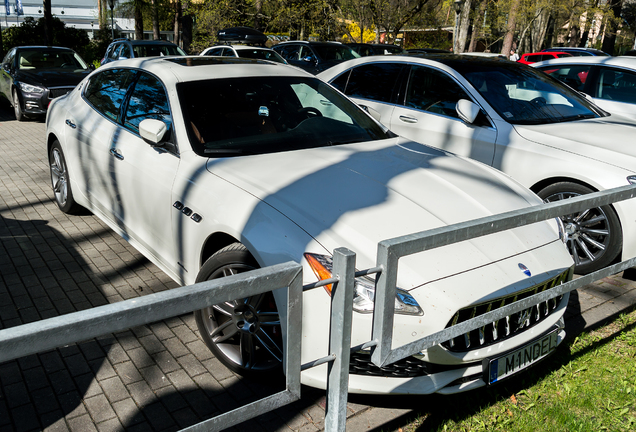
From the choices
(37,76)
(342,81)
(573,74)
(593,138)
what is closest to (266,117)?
(593,138)

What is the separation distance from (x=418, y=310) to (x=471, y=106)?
3.09m

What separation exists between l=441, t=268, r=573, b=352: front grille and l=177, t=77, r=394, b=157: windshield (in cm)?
175

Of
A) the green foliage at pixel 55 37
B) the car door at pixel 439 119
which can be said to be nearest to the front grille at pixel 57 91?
the car door at pixel 439 119

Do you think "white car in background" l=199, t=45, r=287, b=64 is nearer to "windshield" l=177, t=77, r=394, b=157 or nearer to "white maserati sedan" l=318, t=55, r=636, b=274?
"white maserati sedan" l=318, t=55, r=636, b=274

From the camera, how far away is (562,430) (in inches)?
112

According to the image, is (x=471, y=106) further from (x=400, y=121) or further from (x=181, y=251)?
(x=181, y=251)

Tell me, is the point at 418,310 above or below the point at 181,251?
above

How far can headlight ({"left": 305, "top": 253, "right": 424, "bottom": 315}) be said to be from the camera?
250cm

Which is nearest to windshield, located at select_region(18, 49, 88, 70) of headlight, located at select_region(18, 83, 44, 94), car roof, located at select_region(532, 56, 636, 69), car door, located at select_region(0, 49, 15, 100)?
car door, located at select_region(0, 49, 15, 100)

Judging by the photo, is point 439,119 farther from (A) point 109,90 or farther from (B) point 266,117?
(A) point 109,90

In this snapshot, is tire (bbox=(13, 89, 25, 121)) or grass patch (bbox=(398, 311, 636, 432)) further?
tire (bbox=(13, 89, 25, 121))

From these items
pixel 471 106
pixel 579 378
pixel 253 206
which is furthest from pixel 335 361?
pixel 471 106

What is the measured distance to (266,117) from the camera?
4023mm

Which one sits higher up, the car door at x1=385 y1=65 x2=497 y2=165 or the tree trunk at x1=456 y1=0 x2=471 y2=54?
the tree trunk at x1=456 y1=0 x2=471 y2=54
